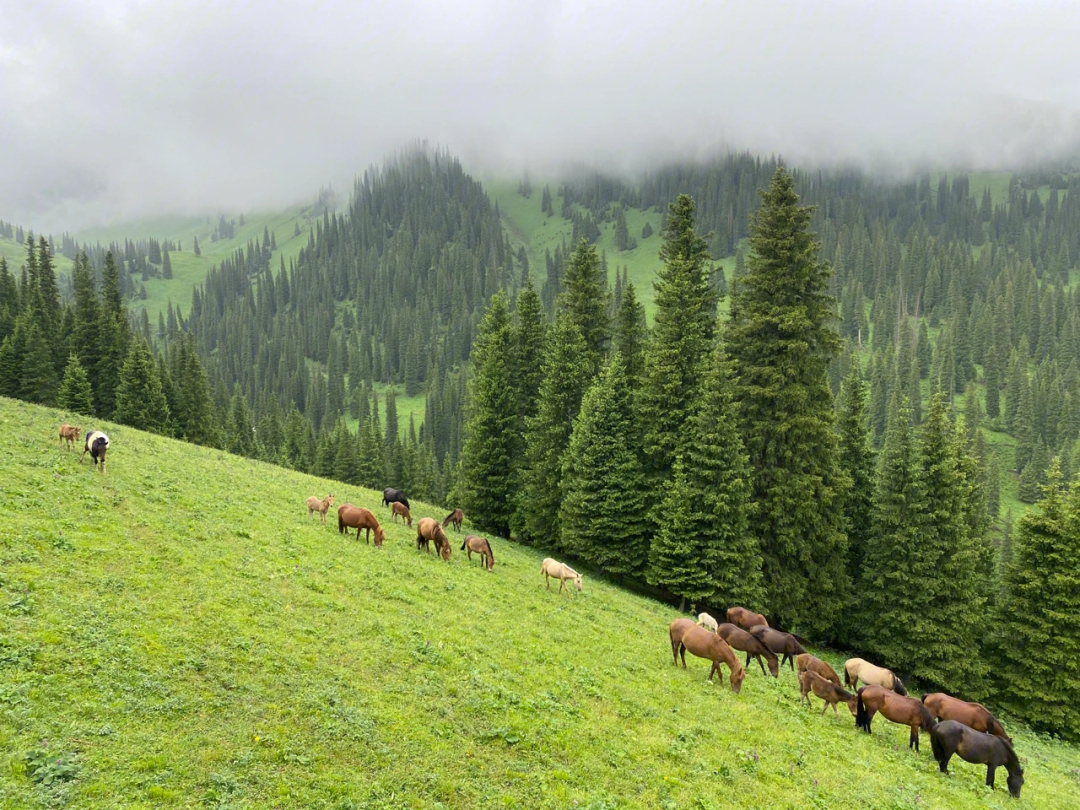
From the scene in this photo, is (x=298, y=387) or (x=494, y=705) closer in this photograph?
(x=494, y=705)

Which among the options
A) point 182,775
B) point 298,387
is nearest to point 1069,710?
point 182,775

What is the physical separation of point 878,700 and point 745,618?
26.8 ft

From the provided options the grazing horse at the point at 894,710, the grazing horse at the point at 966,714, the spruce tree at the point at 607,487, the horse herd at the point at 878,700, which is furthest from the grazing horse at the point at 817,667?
the spruce tree at the point at 607,487

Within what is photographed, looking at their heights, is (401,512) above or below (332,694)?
below

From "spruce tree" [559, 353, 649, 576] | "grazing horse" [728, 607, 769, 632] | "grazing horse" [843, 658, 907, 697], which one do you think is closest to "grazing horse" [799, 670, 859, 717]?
"grazing horse" [843, 658, 907, 697]

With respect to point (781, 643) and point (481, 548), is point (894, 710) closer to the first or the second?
point (781, 643)

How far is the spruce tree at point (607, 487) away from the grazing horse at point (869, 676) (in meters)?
15.1

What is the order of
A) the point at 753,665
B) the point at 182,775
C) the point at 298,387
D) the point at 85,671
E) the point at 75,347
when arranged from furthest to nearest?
1. the point at 298,387
2. the point at 75,347
3. the point at 753,665
4. the point at 85,671
5. the point at 182,775

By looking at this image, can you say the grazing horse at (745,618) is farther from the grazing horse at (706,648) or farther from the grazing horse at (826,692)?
the grazing horse at (706,648)

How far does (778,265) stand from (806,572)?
18908mm

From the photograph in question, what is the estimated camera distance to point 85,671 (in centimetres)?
1007

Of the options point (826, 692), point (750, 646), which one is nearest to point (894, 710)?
point (826, 692)

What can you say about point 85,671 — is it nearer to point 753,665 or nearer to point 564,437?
point 753,665

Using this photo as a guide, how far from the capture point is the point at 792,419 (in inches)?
1287
